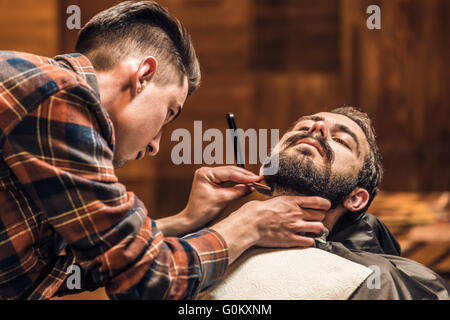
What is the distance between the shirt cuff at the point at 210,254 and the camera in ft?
3.68

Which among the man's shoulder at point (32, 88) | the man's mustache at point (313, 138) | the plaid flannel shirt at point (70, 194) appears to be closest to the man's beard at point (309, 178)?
the man's mustache at point (313, 138)

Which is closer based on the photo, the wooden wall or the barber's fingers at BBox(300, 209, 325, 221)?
the barber's fingers at BBox(300, 209, 325, 221)

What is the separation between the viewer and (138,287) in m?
1.03

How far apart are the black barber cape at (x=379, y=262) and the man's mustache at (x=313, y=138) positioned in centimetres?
21

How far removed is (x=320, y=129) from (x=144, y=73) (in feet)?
2.02

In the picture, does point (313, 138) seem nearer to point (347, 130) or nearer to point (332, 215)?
point (347, 130)

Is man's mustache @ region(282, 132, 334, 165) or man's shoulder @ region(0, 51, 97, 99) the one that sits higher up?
man's shoulder @ region(0, 51, 97, 99)

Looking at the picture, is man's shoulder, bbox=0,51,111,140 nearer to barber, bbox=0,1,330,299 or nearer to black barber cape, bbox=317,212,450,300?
Answer: barber, bbox=0,1,330,299

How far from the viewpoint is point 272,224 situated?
1289mm

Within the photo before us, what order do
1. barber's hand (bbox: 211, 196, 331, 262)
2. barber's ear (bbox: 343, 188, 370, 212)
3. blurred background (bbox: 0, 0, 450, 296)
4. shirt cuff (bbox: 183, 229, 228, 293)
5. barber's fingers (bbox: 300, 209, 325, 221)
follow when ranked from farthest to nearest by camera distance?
blurred background (bbox: 0, 0, 450, 296)
barber's ear (bbox: 343, 188, 370, 212)
barber's fingers (bbox: 300, 209, 325, 221)
barber's hand (bbox: 211, 196, 331, 262)
shirt cuff (bbox: 183, 229, 228, 293)

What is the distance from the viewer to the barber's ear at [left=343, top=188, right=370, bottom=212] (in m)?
1.51

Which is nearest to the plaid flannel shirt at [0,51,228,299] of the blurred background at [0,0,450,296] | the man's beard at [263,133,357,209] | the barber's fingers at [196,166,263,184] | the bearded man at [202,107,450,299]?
the bearded man at [202,107,450,299]

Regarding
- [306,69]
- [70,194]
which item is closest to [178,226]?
[70,194]

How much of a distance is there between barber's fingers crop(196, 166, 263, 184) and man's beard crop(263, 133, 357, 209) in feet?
0.31
